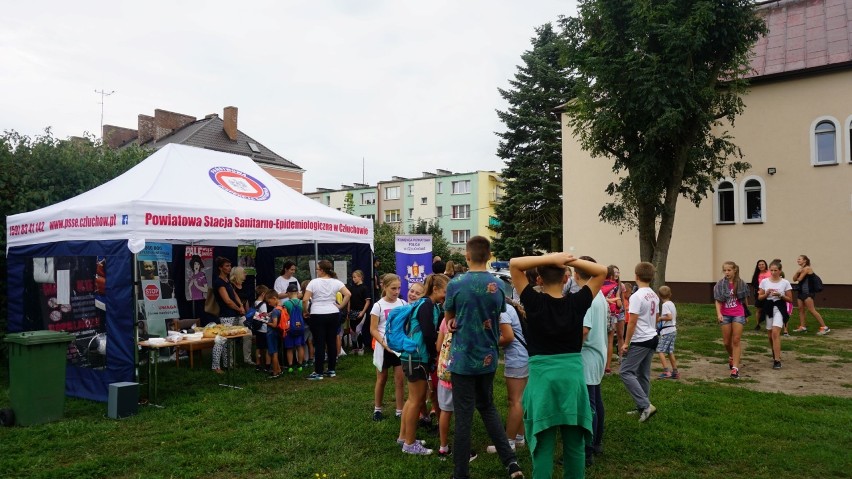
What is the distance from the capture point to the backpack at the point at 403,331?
516 centimetres

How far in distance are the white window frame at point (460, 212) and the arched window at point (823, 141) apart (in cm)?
3993

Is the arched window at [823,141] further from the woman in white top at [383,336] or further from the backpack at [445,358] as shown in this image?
the backpack at [445,358]

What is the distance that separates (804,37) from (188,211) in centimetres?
2281

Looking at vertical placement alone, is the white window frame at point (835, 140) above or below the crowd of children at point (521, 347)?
above

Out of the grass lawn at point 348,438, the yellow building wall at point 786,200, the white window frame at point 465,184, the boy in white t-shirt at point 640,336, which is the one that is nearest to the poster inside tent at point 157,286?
the grass lawn at point 348,438

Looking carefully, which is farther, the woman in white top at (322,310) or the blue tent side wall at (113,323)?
the woman in white top at (322,310)

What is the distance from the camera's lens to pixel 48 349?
6.64m

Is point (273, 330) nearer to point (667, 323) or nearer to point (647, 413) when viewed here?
point (647, 413)

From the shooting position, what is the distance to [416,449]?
5.24 metres

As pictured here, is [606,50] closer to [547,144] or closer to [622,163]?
[622,163]

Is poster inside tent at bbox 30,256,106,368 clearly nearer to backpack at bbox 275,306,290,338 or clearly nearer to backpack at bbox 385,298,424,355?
backpack at bbox 275,306,290,338

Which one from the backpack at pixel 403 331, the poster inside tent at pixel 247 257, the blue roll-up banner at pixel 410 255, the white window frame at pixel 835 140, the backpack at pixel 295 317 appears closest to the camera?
the backpack at pixel 403 331

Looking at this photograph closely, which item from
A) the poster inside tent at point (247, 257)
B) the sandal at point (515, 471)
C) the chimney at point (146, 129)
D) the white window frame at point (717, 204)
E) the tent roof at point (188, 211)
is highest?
the chimney at point (146, 129)

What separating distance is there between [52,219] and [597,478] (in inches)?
299
